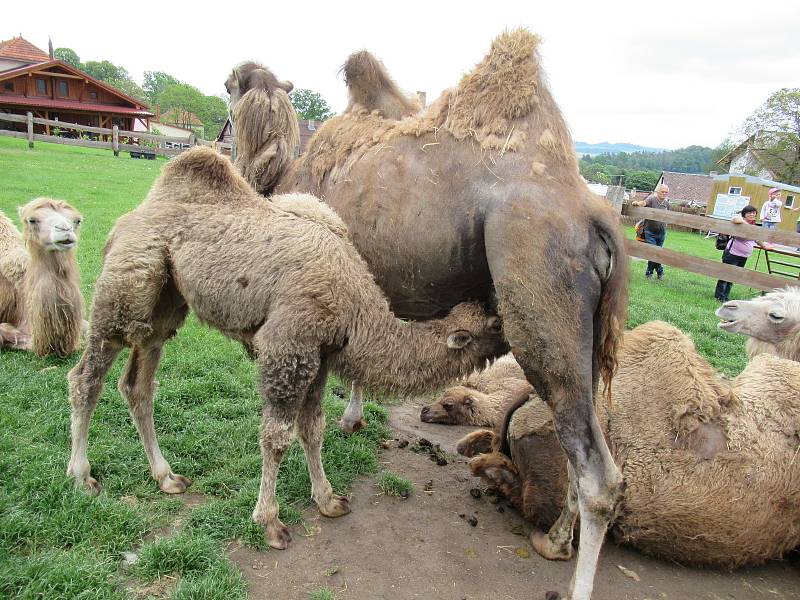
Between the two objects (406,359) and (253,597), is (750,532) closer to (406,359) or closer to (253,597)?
(406,359)

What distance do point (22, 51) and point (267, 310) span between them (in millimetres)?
65810

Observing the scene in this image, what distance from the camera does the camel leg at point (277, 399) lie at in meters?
3.13

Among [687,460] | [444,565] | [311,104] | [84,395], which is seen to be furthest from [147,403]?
[311,104]

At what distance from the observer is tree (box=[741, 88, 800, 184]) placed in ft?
143

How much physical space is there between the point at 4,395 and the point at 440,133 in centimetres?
412

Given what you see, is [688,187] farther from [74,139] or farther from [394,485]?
[394,485]

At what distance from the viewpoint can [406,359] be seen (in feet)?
10.4

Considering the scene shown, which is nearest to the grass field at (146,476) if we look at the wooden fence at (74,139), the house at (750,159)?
the wooden fence at (74,139)

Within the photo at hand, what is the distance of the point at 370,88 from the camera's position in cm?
435

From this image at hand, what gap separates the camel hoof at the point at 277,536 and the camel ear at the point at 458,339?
1.55 m

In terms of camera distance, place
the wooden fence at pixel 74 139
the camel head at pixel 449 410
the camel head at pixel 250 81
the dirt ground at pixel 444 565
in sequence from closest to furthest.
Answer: the dirt ground at pixel 444 565 < the camel head at pixel 250 81 < the camel head at pixel 449 410 < the wooden fence at pixel 74 139

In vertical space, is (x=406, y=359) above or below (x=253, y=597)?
above

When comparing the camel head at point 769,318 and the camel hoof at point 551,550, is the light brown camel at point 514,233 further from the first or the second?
the camel head at point 769,318

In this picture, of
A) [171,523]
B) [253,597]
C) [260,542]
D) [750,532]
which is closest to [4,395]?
[171,523]
